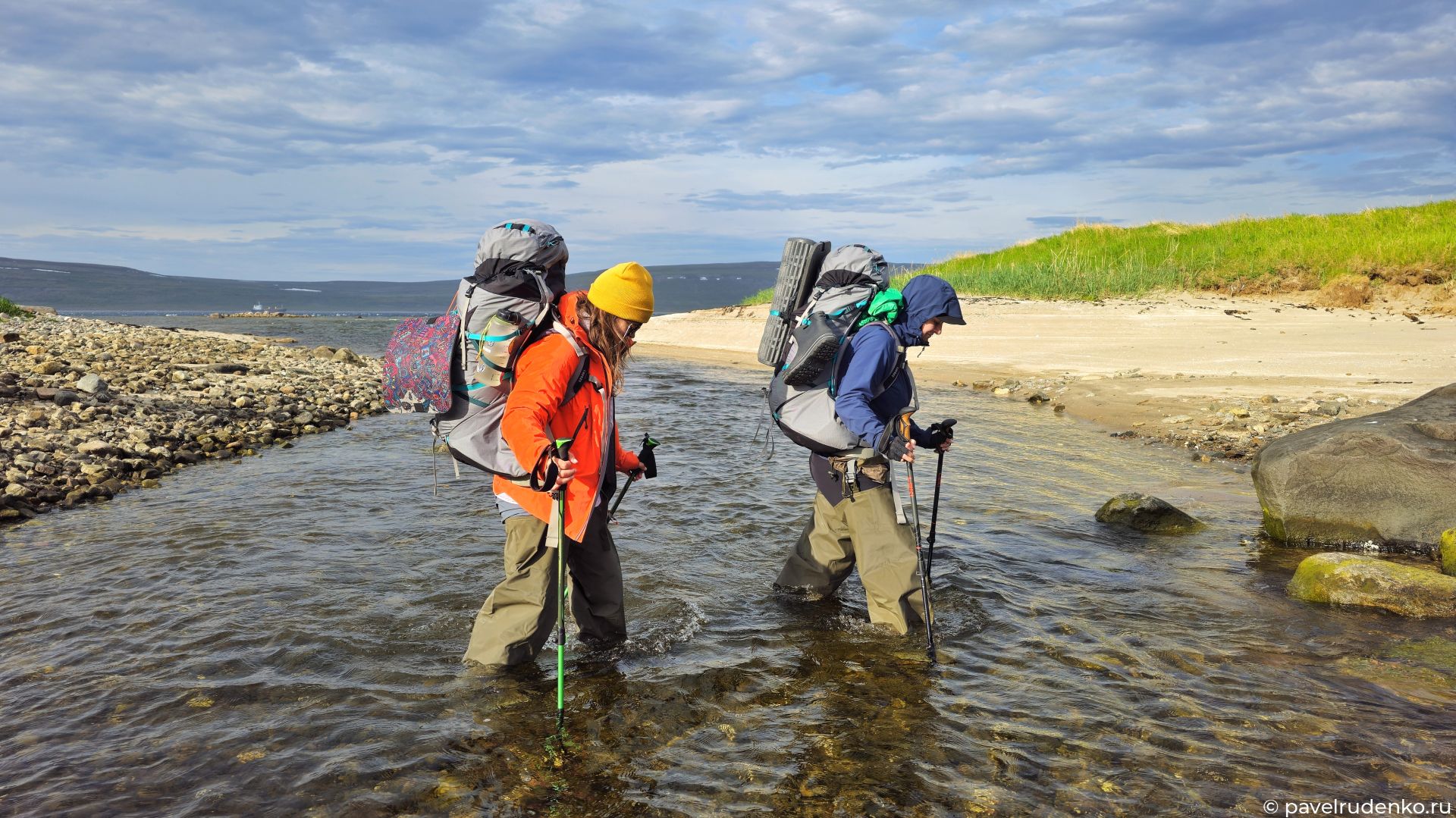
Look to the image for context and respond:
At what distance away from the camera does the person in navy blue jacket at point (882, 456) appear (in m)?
5.61

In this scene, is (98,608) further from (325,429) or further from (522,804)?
(325,429)

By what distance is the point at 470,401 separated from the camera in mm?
4844

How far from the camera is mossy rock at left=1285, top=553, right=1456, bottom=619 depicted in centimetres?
680

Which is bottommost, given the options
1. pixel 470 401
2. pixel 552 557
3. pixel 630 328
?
pixel 552 557

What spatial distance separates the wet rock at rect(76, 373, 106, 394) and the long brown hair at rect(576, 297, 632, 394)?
38.3ft

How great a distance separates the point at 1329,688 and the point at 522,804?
4834mm

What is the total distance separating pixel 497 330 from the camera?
180 inches

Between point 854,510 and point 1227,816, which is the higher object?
point 854,510

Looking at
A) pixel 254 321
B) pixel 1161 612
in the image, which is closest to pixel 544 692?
pixel 1161 612

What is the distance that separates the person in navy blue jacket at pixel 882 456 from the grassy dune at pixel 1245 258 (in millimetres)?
23767

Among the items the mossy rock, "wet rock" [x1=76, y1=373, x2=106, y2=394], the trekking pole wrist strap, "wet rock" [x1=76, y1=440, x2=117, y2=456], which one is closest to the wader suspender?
the trekking pole wrist strap

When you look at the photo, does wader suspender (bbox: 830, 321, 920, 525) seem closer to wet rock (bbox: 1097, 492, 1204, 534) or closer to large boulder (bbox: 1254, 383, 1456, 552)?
wet rock (bbox: 1097, 492, 1204, 534)

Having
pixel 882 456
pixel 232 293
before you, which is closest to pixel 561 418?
pixel 882 456

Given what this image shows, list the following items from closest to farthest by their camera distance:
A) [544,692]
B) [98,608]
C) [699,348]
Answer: [544,692]
[98,608]
[699,348]
